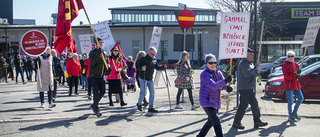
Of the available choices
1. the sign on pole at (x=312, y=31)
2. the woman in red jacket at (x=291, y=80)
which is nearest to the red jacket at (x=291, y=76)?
the woman in red jacket at (x=291, y=80)

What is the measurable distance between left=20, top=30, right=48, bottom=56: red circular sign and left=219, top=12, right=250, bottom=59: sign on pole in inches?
206

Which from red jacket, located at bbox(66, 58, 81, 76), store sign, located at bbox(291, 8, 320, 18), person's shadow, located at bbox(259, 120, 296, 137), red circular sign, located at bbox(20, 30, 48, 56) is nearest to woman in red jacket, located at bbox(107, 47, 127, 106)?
red circular sign, located at bbox(20, 30, 48, 56)

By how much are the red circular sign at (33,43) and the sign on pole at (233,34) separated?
17.2ft

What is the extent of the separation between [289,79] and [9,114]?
7270 millimetres

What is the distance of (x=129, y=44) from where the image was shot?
45281mm

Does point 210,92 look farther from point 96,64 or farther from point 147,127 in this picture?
point 96,64

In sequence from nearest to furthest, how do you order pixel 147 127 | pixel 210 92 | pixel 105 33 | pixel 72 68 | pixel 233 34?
1. pixel 210 92
2. pixel 147 127
3. pixel 233 34
4. pixel 105 33
5. pixel 72 68

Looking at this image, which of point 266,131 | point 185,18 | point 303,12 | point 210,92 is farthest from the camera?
point 303,12

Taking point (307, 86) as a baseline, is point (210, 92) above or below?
above

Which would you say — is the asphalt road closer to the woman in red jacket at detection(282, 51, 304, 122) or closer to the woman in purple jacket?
the woman in red jacket at detection(282, 51, 304, 122)

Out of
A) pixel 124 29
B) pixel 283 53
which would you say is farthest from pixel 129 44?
pixel 283 53

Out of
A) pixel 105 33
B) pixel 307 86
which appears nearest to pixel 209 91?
pixel 105 33

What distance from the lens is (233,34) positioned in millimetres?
7664

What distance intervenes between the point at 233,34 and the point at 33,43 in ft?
19.0
